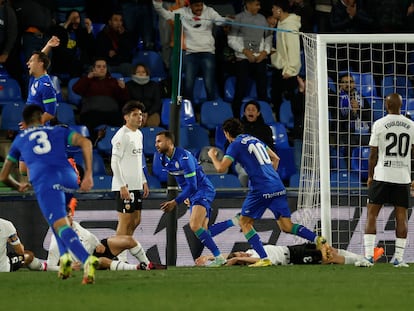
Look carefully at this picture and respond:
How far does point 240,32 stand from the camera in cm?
2009

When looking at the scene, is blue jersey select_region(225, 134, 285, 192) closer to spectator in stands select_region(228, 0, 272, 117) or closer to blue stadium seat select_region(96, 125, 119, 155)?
blue stadium seat select_region(96, 125, 119, 155)

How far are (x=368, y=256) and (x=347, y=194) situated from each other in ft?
7.21

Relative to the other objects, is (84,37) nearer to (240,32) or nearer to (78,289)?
(240,32)

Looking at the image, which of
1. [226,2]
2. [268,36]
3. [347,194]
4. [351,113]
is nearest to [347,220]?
[347,194]

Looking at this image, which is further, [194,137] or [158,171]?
[194,137]

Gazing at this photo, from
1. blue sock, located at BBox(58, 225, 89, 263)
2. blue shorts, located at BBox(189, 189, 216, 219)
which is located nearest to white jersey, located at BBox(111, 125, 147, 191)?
blue shorts, located at BBox(189, 189, 216, 219)

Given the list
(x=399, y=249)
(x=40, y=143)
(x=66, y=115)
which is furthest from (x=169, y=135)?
(x=66, y=115)

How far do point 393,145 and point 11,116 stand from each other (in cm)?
711

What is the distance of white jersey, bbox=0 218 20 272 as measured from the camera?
46.9 feet

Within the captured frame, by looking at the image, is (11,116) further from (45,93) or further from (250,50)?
(45,93)

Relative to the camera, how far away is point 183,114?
1920 centimetres

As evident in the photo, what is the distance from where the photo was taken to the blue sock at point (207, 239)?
15.1 metres

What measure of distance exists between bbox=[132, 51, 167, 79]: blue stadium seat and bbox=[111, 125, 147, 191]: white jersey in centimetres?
562

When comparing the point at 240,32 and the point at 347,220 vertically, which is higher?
the point at 240,32
